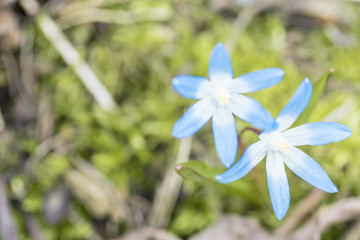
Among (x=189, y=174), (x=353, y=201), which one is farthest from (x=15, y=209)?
(x=353, y=201)

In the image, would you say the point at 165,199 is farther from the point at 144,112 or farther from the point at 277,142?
the point at 277,142

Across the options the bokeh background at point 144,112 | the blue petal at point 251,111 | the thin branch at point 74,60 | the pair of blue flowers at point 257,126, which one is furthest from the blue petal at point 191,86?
the thin branch at point 74,60

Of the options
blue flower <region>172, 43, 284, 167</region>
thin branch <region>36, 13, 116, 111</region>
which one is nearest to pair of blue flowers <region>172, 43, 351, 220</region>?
blue flower <region>172, 43, 284, 167</region>

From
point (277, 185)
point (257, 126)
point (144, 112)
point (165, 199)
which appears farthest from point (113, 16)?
point (277, 185)

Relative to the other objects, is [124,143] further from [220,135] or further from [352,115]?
[352,115]

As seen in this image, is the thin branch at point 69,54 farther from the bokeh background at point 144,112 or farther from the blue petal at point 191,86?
the blue petal at point 191,86

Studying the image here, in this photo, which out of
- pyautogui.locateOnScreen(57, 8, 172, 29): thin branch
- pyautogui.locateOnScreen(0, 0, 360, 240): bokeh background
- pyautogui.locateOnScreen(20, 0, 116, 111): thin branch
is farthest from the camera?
pyautogui.locateOnScreen(57, 8, 172, 29): thin branch

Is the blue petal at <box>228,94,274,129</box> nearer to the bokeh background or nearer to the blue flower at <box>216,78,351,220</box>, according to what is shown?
the blue flower at <box>216,78,351,220</box>
